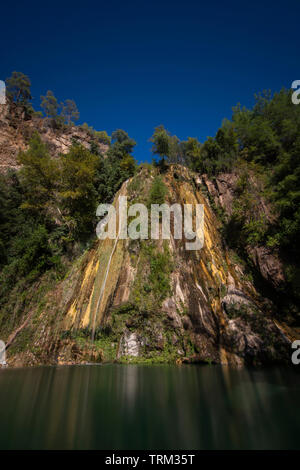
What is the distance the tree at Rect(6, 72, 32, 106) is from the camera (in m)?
32.2

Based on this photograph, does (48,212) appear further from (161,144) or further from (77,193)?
(161,144)

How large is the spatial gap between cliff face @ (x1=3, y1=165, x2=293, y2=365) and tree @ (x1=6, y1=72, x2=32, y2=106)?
33.7 m

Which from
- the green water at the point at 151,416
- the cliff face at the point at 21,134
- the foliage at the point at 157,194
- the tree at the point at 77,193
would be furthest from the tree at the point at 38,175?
the green water at the point at 151,416

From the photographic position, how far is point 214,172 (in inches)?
766

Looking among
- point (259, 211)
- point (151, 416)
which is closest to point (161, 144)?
point (259, 211)

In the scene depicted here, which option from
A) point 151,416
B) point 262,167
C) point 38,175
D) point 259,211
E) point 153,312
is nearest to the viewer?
point 151,416

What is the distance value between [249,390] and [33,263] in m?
16.6

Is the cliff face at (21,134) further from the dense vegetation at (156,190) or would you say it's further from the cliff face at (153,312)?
the cliff face at (153,312)

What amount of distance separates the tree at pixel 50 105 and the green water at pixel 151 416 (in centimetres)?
4333

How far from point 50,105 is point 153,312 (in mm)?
42527

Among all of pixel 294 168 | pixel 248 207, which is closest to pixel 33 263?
pixel 248 207

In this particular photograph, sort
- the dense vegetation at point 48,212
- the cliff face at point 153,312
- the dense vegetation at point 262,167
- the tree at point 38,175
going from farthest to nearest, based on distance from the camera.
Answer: the tree at point 38,175
the dense vegetation at point 48,212
the dense vegetation at point 262,167
the cliff face at point 153,312

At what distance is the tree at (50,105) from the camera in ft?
119

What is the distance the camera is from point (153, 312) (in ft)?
36.3
